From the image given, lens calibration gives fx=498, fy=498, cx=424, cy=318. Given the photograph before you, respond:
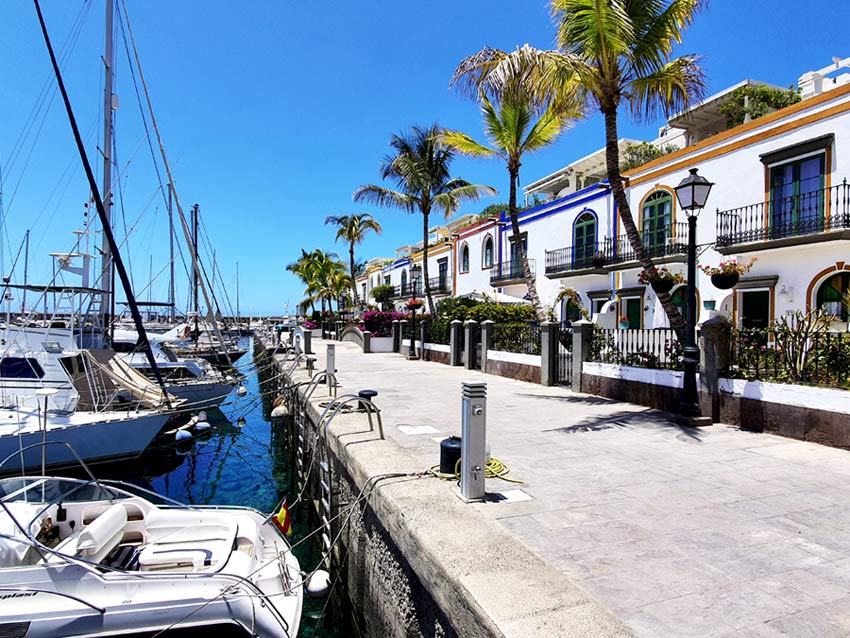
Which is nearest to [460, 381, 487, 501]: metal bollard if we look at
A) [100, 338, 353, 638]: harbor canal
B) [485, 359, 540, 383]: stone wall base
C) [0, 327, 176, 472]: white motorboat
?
[100, 338, 353, 638]: harbor canal

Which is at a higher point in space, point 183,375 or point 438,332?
point 438,332

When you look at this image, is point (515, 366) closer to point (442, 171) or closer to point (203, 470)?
point (203, 470)

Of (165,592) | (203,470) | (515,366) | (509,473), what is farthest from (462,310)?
(165,592)

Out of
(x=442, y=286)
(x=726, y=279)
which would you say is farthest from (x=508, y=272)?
(x=726, y=279)

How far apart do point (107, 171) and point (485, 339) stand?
12582mm

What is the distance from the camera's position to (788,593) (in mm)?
3088

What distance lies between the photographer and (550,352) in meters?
12.9

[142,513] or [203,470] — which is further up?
[142,513]

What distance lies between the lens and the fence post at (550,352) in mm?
12836

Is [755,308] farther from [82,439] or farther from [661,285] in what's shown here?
[82,439]

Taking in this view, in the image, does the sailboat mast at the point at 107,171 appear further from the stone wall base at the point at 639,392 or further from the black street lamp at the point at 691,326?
the black street lamp at the point at 691,326

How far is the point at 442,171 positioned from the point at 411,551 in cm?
2440

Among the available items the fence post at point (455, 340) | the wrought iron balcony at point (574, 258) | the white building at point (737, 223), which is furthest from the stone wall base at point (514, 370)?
the wrought iron balcony at point (574, 258)

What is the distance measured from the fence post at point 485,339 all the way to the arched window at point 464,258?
54.2 ft
